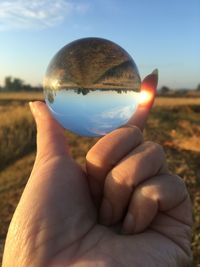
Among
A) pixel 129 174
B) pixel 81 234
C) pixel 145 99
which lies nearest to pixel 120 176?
pixel 129 174

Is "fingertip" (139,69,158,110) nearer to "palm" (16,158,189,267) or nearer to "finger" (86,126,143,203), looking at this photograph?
"finger" (86,126,143,203)

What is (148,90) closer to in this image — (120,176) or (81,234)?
(120,176)

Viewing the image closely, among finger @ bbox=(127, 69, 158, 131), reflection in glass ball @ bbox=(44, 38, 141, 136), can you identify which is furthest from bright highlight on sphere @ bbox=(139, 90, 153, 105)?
reflection in glass ball @ bbox=(44, 38, 141, 136)

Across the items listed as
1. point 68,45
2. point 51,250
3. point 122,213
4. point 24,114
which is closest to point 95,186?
point 122,213

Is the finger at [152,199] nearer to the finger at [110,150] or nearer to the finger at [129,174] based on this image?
the finger at [129,174]

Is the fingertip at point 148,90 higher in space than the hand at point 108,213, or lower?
higher

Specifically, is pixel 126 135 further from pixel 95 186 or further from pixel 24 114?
pixel 24 114

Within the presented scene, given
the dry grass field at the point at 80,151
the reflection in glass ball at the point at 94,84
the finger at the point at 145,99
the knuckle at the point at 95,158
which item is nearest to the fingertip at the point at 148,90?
the finger at the point at 145,99
